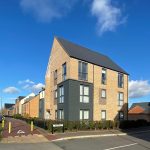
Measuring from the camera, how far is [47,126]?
92.2 ft

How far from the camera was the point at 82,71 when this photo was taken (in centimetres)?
3656

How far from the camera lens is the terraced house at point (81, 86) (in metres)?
35.1

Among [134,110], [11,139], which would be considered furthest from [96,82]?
[134,110]

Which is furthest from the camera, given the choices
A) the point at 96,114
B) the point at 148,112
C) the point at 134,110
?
the point at 134,110

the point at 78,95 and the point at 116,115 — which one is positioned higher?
the point at 78,95

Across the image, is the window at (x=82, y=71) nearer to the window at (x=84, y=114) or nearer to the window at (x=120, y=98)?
the window at (x=84, y=114)

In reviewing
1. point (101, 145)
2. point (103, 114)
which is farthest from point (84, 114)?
point (101, 145)

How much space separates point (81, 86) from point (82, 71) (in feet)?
6.46

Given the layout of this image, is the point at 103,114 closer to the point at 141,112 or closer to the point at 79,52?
the point at 79,52

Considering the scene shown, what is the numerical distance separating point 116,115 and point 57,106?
9168 mm

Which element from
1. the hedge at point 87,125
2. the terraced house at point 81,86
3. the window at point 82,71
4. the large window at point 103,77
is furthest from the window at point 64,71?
the hedge at point 87,125

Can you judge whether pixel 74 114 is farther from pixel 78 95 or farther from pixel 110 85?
pixel 110 85

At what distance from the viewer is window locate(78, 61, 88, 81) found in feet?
119

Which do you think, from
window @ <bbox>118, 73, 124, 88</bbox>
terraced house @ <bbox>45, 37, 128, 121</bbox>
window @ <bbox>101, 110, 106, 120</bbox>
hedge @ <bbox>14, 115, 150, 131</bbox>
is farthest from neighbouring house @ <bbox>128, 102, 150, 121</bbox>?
hedge @ <bbox>14, 115, 150, 131</bbox>
